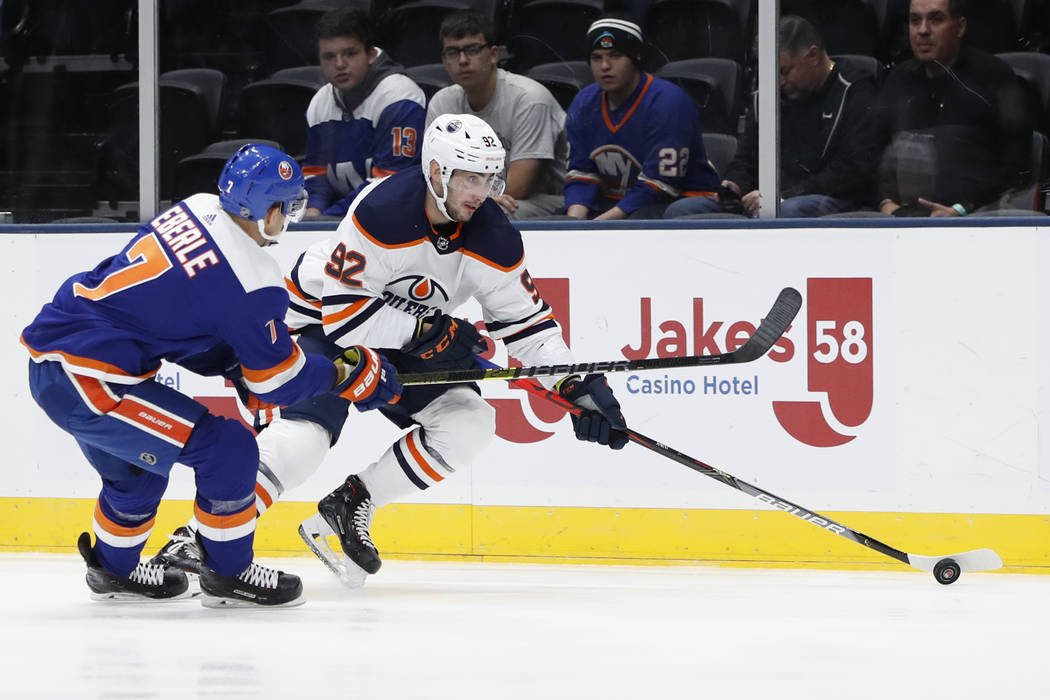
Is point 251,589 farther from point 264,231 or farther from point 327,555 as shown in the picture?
point 264,231

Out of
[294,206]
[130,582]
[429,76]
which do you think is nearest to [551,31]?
[429,76]

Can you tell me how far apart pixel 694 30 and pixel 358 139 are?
A: 1066 mm

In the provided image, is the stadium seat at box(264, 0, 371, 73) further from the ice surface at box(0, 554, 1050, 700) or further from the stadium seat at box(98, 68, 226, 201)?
the ice surface at box(0, 554, 1050, 700)

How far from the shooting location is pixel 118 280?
2.88 m

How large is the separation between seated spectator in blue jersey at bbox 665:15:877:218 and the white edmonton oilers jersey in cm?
72

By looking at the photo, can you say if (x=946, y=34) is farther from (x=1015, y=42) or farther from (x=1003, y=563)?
(x=1003, y=563)

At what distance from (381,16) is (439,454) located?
1.52 m

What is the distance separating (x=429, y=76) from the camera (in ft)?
13.9

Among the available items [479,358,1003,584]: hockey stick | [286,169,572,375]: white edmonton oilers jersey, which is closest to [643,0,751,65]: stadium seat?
[286,169,572,375]: white edmonton oilers jersey

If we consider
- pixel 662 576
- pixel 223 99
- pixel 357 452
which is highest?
pixel 223 99

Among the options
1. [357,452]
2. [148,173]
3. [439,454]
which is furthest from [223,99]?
[439,454]

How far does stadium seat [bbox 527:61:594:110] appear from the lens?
4148 mm

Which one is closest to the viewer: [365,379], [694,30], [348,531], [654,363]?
[365,379]

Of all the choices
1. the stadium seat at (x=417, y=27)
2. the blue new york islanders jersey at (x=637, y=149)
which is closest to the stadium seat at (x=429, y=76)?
the stadium seat at (x=417, y=27)
